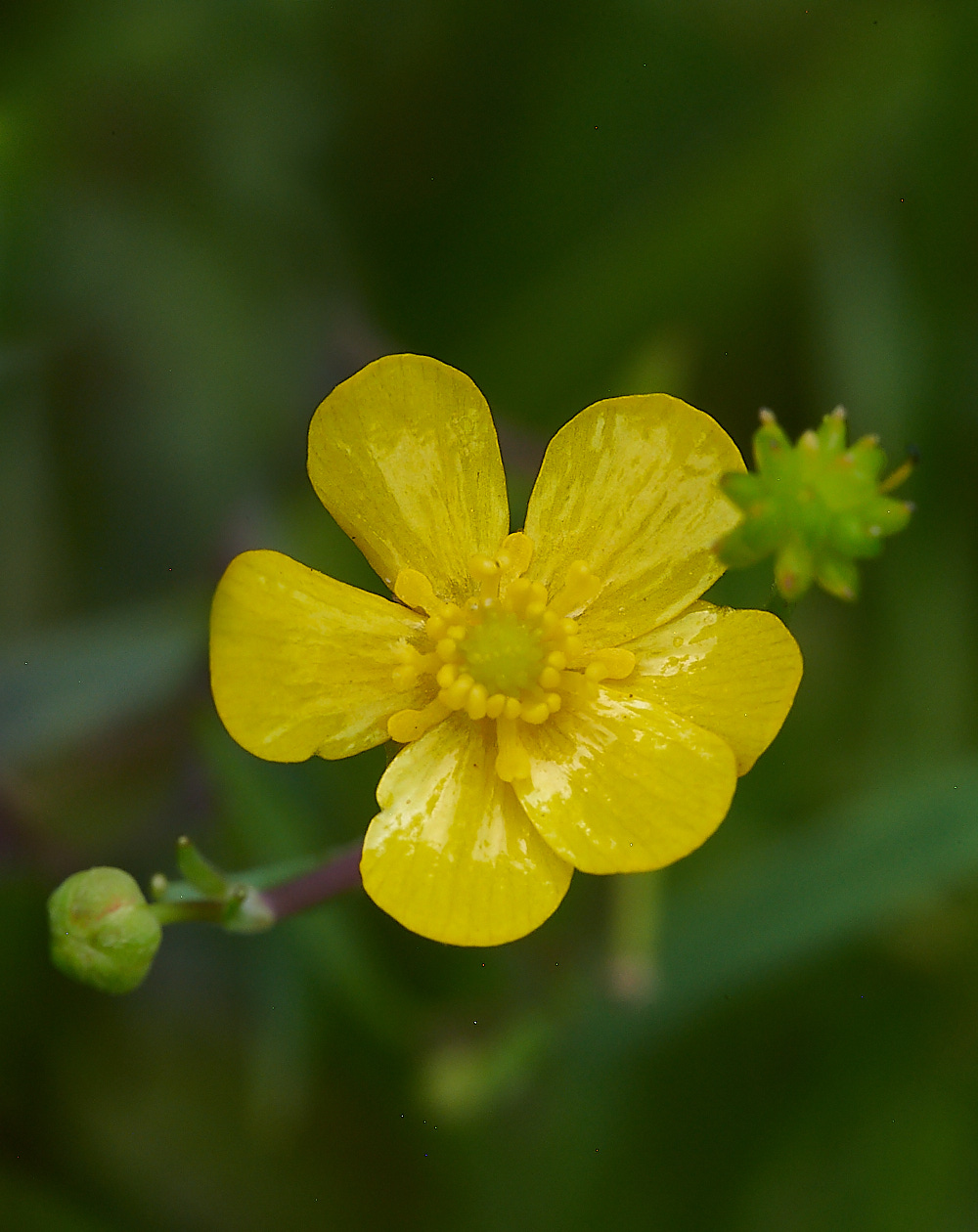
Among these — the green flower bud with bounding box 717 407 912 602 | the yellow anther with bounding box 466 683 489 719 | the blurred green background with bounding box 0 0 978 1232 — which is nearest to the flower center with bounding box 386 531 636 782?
the yellow anther with bounding box 466 683 489 719

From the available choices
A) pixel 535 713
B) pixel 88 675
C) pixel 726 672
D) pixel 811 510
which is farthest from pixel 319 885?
pixel 88 675

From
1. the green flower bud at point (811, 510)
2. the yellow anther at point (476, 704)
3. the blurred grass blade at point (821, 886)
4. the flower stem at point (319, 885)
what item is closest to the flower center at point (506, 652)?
the yellow anther at point (476, 704)

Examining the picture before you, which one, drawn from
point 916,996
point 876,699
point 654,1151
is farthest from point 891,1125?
point 876,699

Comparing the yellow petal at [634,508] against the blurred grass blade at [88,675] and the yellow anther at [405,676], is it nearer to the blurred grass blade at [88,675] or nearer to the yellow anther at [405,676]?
the yellow anther at [405,676]

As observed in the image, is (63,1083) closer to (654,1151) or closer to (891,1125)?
(654,1151)

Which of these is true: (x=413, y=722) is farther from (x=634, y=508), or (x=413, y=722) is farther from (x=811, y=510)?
(x=811, y=510)

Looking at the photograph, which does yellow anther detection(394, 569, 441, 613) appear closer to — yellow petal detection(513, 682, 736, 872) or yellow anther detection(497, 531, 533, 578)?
yellow anther detection(497, 531, 533, 578)
